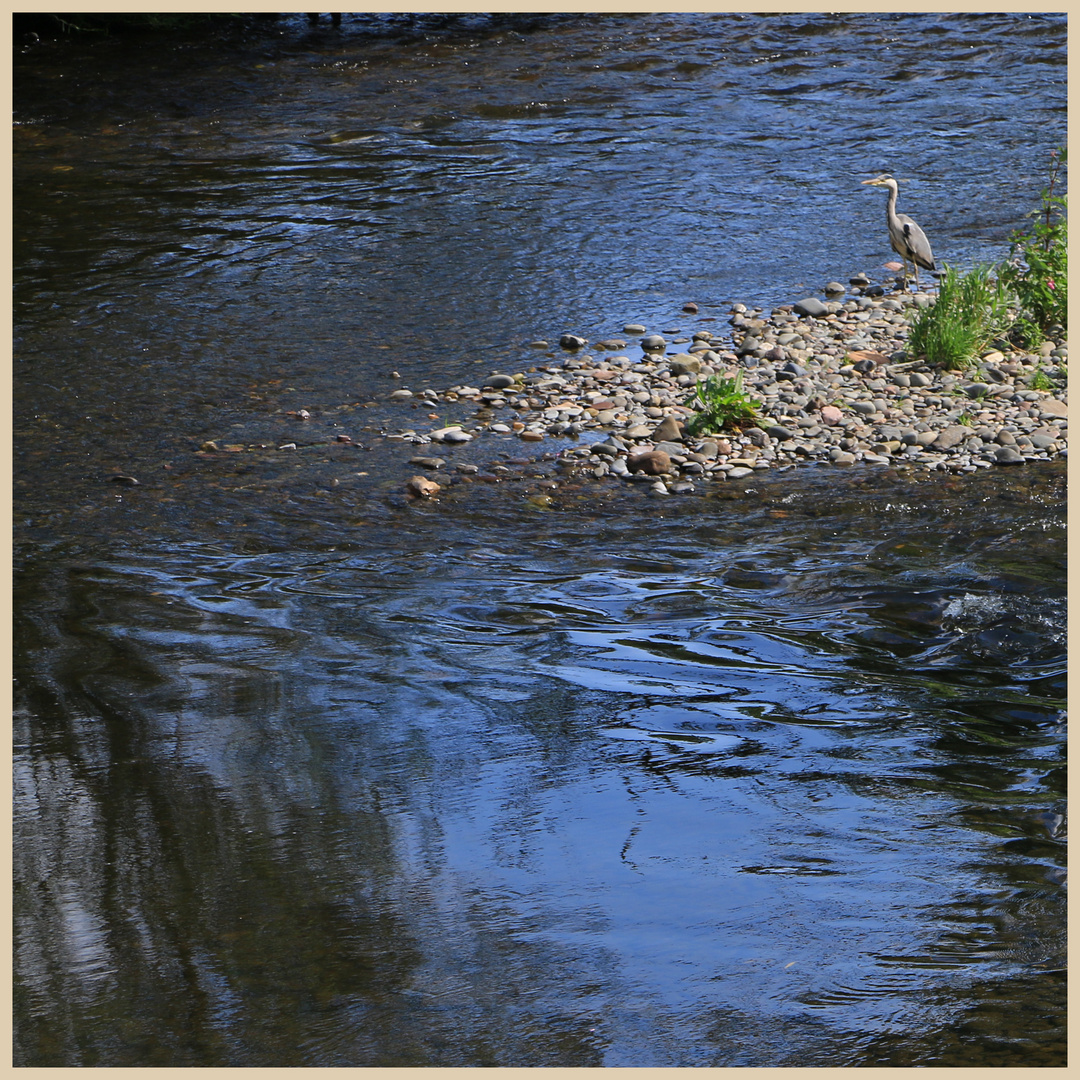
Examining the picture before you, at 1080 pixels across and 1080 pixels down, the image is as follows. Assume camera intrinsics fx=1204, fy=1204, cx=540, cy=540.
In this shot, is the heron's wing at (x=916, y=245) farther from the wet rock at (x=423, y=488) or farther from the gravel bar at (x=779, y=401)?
the wet rock at (x=423, y=488)

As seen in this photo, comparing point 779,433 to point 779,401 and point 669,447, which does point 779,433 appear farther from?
point 669,447

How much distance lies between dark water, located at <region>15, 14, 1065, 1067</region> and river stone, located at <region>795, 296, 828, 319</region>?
0.44 m

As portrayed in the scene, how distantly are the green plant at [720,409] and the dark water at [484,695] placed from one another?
0.58 m

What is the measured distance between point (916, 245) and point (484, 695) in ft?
17.4

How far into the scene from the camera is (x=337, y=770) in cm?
356

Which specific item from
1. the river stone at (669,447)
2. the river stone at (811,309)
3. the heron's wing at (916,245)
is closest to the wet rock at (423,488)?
the river stone at (669,447)

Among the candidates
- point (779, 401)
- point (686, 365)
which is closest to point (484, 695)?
point (779, 401)

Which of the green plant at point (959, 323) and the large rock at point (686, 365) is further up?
the green plant at point (959, 323)

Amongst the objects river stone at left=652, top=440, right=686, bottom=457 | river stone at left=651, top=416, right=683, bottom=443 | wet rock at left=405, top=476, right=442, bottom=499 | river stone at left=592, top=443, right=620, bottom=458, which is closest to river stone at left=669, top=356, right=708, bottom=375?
river stone at left=651, top=416, right=683, bottom=443

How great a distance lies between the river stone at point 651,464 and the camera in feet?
19.3

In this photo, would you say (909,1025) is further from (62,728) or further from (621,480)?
(621,480)

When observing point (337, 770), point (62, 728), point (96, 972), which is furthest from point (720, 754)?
point (62, 728)

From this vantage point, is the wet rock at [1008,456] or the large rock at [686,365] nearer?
the wet rock at [1008,456]

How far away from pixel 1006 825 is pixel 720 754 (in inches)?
32.2
